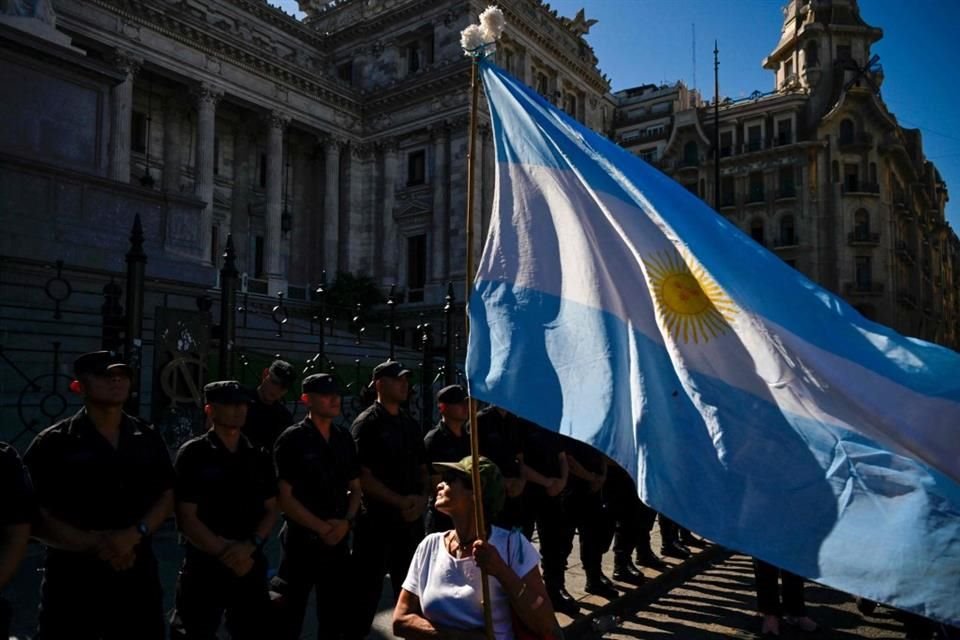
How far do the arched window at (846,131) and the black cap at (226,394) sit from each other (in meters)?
49.5

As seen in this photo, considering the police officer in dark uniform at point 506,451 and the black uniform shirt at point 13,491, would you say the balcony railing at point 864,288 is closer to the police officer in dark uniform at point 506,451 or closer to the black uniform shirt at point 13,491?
the police officer in dark uniform at point 506,451

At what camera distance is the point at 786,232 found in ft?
151

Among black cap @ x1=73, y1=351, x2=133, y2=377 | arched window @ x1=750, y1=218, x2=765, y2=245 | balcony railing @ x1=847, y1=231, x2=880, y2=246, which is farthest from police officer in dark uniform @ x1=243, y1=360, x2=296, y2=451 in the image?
balcony railing @ x1=847, y1=231, x2=880, y2=246

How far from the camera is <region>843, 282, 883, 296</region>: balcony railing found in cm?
4394

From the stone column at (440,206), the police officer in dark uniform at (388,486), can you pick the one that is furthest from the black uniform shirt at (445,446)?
the stone column at (440,206)

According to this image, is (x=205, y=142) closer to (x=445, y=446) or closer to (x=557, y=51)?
(x=557, y=51)

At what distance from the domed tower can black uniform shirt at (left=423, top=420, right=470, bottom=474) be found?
4862 centimetres

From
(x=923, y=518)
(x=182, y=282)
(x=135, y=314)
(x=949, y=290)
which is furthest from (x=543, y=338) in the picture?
(x=949, y=290)

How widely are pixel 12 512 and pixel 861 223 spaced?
49.8m

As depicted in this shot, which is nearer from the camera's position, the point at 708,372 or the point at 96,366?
the point at 708,372

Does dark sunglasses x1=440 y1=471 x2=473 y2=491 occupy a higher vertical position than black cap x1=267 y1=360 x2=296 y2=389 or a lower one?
lower

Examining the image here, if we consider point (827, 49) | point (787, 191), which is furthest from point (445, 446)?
point (827, 49)

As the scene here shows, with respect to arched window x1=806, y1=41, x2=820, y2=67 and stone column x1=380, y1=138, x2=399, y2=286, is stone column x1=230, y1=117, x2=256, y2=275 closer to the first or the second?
stone column x1=380, y1=138, x2=399, y2=286

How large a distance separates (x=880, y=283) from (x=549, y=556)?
45.1 metres
